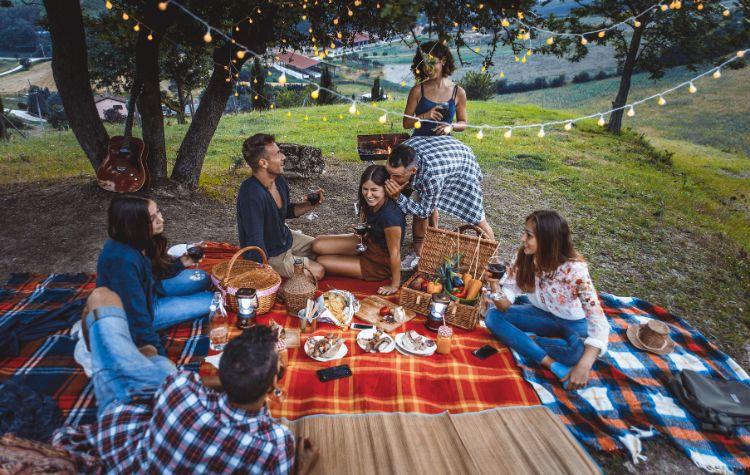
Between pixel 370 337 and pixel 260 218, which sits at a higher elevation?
pixel 260 218

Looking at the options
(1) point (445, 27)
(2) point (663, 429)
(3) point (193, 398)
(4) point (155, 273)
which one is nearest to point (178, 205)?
(4) point (155, 273)

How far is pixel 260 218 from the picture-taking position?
4004mm

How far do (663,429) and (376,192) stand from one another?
3.07 m

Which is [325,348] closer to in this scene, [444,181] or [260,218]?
[260,218]

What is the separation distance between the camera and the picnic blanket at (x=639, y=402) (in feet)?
9.14

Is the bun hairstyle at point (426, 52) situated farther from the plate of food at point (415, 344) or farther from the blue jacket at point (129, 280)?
the blue jacket at point (129, 280)

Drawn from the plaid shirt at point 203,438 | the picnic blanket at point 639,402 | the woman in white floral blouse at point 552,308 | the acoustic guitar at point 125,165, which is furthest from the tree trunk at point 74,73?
the picnic blanket at point 639,402

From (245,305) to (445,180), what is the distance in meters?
2.86

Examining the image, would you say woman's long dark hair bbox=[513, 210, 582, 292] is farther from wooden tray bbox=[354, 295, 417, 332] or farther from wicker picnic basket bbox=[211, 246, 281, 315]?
wicker picnic basket bbox=[211, 246, 281, 315]

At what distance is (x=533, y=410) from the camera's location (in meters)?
2.99

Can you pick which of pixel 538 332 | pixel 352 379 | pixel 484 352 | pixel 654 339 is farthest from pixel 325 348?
pixel 654 339

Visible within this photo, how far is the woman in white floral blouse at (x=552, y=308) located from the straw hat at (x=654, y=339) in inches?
26.2

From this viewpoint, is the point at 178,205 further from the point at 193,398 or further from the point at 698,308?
the point at 698,308

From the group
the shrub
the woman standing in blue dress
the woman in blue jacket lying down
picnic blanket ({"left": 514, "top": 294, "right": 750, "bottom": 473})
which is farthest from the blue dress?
the shrub
